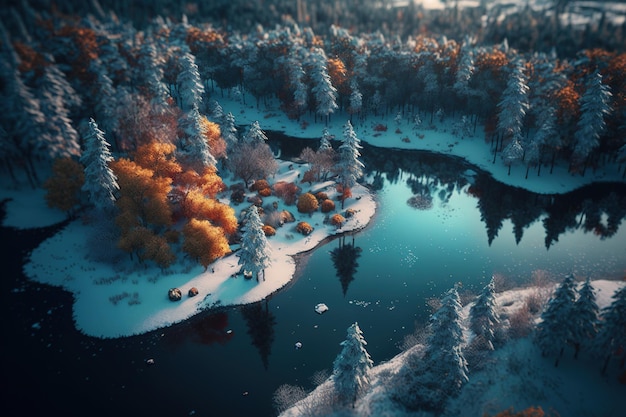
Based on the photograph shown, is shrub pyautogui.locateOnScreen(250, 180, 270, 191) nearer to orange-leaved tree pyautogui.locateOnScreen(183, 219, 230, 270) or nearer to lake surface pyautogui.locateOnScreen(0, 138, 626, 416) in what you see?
lake surface pyautogui.locateOnScreen(0, 138, 626, 416)

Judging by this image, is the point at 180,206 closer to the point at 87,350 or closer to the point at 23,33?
the point at 87,350

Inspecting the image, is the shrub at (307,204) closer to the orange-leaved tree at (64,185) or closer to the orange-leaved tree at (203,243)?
the orange-leaved tree at (203,243)

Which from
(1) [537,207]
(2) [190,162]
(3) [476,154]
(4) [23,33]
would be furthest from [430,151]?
(4) [23,33]

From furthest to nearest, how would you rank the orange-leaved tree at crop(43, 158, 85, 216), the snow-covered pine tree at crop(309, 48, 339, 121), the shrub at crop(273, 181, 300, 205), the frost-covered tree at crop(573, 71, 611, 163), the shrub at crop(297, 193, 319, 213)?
1. the snow-covered pine tree at crop(309, 48, 339, 121)
2. the frost-covered tree at crop(573, 71, 611, 163)
3. the shrub at crop(273, 181, 300, 205)
4. the shrub at crop(297, 193, 319, 213)
5. the orange-leaved tree at crop(43, 158, 85, 216)

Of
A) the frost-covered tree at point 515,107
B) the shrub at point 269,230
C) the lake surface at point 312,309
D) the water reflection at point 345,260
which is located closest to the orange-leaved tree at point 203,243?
the lake surface at point 312,309

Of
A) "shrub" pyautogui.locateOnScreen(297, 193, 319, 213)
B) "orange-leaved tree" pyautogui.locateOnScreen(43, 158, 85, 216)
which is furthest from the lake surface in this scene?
"shrub" pyautogui.locateOnScreen(297, 193, 319, 213)

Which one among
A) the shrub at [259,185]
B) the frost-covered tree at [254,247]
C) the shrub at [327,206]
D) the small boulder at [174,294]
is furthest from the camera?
the shrub at [259,185]

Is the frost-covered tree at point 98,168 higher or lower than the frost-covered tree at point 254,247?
higher
